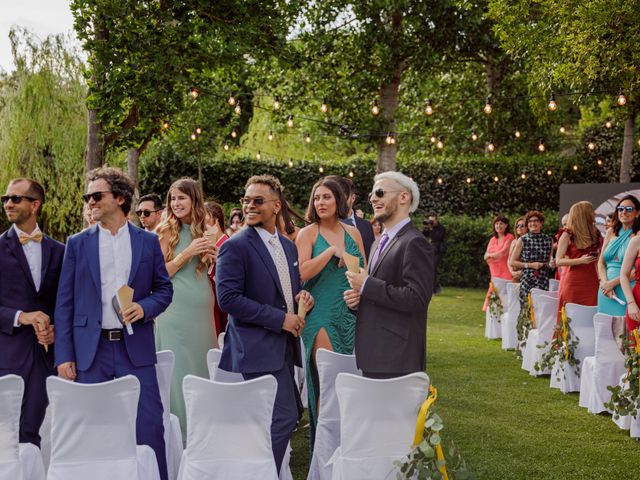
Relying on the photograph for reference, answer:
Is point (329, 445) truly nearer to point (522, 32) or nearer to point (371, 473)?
point (371, 473)

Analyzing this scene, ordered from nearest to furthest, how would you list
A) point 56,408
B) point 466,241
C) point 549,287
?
point 56,408
point 549,287
point 466,241

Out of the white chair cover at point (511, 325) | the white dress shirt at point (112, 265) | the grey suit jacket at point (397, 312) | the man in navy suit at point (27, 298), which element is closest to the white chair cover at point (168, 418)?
the white dress shirt at point (112, 265)

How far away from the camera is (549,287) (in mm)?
12000

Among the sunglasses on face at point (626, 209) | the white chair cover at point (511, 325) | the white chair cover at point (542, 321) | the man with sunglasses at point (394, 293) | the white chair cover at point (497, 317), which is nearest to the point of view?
the man with sunglasses at point (394, 293)

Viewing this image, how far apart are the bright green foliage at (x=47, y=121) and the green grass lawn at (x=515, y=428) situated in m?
11.8

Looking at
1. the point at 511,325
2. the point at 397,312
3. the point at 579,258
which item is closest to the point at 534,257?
the point at 511,325

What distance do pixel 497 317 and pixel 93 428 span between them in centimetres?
1034

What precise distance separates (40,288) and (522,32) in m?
10.6

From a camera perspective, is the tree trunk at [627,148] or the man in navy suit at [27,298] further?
the tree trunk at [627,148]

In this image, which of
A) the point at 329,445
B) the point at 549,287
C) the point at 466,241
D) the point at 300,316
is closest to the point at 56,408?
the point at 300,316

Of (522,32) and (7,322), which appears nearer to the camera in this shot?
(7,322)

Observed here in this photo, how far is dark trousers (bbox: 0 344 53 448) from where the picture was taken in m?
4.81

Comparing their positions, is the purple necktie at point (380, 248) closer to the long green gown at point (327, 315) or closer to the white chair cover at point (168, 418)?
the long green gown at point (327, 315)

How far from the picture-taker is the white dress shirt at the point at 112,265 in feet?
15.2
